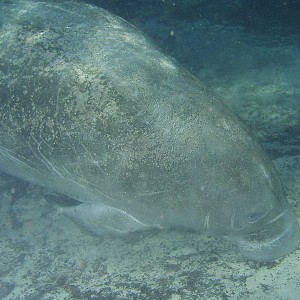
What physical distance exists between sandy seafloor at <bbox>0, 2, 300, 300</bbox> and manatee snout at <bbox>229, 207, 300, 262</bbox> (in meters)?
0.09

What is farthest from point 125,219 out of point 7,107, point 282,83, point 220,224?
point 282,83

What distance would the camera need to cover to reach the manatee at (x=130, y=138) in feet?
11.0

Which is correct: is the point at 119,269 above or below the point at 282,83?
below

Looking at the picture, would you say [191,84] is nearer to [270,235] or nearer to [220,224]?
[220,224]

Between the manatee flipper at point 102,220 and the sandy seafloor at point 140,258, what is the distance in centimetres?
27

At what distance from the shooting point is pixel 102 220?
4.11 meters

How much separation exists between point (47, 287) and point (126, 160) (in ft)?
5.91

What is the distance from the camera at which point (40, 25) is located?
13.7 feet

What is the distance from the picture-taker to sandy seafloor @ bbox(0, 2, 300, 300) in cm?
349

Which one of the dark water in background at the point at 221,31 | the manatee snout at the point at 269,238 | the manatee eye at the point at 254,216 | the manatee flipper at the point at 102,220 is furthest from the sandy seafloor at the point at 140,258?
the dark water in background at the point at 221,31

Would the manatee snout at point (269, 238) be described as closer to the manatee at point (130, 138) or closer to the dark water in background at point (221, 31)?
the manatee at point (130, 138)

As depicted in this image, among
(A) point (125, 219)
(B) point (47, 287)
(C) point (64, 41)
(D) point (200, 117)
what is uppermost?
(C) point (64, 41)

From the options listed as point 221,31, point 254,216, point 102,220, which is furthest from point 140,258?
point 221,31

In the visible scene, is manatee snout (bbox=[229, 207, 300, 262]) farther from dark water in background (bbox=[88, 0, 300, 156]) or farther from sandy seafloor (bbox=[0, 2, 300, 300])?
dark water in background (bbox=[88, 0, 300, 156])
